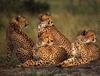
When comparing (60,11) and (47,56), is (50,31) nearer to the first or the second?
(47,56)

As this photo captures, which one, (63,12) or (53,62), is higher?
(63,12)

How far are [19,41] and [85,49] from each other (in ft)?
3.52

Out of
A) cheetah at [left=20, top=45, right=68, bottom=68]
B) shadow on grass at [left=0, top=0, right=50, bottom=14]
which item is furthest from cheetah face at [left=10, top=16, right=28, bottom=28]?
shadow on grass at [left=0, top=0, right=50, bottom=14]

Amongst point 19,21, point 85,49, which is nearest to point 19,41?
point 19,21

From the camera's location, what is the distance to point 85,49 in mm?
9539

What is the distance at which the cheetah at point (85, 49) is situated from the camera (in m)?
9.49

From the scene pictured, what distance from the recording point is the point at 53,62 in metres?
9.39

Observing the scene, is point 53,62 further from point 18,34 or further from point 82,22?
point 82,22

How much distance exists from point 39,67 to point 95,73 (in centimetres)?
93

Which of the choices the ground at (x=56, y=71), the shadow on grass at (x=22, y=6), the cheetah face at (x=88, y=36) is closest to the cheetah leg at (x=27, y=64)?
the ground at (x=56, y=71)

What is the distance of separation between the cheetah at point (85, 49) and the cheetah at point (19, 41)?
71 centimetres

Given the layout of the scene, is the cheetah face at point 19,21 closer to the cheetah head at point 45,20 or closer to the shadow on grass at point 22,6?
the cheetah head at point 45,20

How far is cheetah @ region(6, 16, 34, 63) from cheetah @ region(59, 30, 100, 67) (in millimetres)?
715

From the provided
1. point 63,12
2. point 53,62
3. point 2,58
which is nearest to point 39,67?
point 53,62
